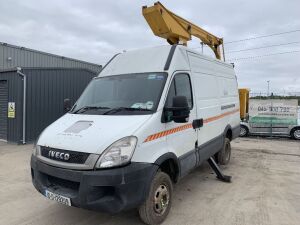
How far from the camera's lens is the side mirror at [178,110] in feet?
13.3

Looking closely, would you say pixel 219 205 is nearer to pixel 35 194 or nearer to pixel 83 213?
pixel 83 213

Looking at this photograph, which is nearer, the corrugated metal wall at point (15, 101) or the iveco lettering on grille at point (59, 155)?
the iveco lettering on grille at point (59, 155)

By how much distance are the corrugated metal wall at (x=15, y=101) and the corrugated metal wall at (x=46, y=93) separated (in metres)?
0.29

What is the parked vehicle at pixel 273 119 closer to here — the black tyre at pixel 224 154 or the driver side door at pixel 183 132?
the black tyre at pixel 224 154

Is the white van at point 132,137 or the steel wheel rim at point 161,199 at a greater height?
the white van at point 132,137

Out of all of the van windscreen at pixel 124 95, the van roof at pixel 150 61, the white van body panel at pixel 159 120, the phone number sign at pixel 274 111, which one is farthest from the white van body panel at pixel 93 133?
the phone number sign at pixel 274 111

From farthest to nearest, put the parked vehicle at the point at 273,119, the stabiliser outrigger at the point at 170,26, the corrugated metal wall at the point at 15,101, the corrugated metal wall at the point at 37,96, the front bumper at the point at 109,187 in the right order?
the parked vehicle at the point at 273,119
the corrugated metal wall at the point at 37,96
the corrugated metal wall at the point at 15,101
the stabiliser outrigger at the point at 170,26
the front bumper at the point at 109,187

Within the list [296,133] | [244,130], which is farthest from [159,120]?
[296,133]

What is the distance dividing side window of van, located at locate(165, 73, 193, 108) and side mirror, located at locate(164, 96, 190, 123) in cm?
17

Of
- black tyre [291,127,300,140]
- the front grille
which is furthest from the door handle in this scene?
black tyre [291,127,300,140]

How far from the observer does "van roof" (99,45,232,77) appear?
479 cm

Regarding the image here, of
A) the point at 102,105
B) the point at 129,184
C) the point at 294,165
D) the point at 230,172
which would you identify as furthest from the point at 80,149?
the point at 294,165

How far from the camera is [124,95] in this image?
15.1 feet

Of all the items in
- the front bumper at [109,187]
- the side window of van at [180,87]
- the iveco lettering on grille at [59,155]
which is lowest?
the front bumper at [109,187]
